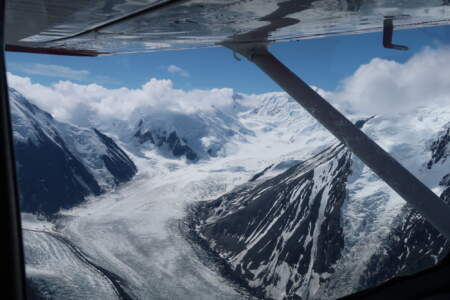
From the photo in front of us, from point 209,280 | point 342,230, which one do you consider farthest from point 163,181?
point 342,230

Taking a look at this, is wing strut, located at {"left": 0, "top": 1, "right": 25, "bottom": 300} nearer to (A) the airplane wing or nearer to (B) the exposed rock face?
(A) the airplane wing

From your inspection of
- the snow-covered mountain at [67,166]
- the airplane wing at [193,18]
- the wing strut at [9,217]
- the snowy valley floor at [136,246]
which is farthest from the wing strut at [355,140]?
the snow-covered mountain at [67,166]

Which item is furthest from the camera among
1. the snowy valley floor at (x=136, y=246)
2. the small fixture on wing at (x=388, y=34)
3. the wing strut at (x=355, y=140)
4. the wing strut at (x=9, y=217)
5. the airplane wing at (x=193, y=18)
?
the snowy valley floor at (x=136, y=246)

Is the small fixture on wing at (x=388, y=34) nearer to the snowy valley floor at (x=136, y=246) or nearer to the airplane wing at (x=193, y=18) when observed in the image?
the airplane wing at (x=193, y=18)

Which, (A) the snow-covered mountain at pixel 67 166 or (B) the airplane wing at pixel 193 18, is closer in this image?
(B) the airplane wing at pixel 193 18

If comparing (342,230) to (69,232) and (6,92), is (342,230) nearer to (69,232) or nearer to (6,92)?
(69,232)

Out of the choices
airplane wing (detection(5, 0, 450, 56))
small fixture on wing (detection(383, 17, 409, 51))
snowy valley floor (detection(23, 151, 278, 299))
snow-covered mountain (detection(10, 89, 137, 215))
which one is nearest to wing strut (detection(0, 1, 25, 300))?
airplane wing (detection(5, 0, 450, 56))
